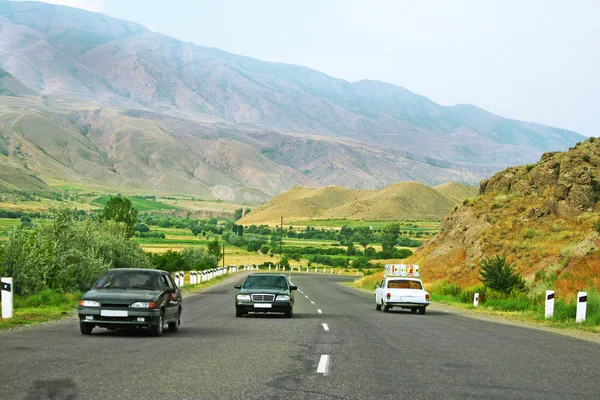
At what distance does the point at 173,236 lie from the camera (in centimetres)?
16112

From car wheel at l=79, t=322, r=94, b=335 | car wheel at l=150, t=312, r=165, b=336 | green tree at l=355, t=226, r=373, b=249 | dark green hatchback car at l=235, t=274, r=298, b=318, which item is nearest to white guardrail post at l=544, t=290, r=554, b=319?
dark green hatchback car at l=235, t=274, r=298, b=318

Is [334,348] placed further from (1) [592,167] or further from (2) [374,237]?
(2) [374,237]

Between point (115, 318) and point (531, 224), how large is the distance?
1576 inches

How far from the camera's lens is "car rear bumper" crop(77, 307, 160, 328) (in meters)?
16.1

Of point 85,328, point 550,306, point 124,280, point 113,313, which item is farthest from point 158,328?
point 550,306

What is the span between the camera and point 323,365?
12.4 m

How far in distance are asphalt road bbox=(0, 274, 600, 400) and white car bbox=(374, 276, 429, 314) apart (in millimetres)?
8631

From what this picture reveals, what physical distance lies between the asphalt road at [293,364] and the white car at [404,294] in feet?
28.3

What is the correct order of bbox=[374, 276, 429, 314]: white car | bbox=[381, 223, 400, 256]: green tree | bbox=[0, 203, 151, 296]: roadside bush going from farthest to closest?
bbox=[381, 223, 400, 256]: green tree < bbox=[374, 276, 429, 314]: white car < bbox=[0, 203, 151, 296]: roadside bush

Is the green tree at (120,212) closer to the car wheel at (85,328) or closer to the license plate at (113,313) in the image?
the car wheel at (85,328)

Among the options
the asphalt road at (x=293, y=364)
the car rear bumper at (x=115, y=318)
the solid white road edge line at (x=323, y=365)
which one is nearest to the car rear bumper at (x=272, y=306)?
the asphalt road at (x=293, y=364)

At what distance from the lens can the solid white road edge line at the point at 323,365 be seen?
461 inches

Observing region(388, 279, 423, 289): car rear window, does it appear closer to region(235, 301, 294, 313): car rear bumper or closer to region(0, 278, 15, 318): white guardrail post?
region(235, 301, 294, 313): car rear bumper

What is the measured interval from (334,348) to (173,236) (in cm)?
14861
